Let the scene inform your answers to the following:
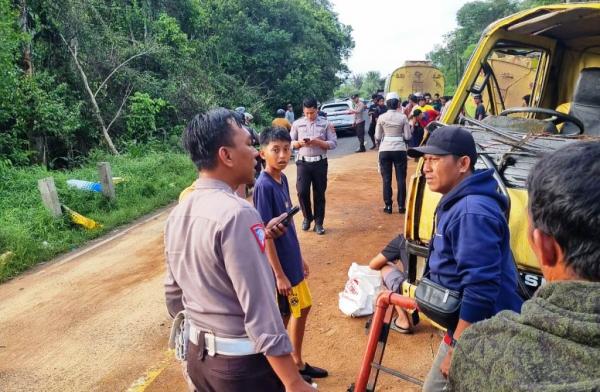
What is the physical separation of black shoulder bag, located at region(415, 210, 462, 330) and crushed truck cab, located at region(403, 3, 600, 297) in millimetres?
667

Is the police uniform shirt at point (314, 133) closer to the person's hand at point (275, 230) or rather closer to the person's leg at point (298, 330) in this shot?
the person's leg at point (298, 330)

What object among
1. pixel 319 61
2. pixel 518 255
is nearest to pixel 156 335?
pixel 518 255

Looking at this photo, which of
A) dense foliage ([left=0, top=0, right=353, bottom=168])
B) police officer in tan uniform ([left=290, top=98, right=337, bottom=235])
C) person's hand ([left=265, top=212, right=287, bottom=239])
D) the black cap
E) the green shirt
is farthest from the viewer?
dense foliage ([left=0, top=0, right=353, bottom=168])

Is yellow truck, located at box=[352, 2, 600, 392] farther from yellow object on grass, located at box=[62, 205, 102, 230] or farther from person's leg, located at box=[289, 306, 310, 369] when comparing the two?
yellow object on grass, located at box=[62, 205, 102, 230]

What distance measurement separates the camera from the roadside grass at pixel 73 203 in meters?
6.27

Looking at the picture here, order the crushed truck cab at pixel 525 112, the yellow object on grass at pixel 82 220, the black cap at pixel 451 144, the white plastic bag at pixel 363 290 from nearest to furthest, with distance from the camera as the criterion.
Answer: the black cap at pixel 451 144
the crushed truck cab at pixel 525 112
the white plastic bag at pixel 363 290
the yellow object on grass at pixel 82 220

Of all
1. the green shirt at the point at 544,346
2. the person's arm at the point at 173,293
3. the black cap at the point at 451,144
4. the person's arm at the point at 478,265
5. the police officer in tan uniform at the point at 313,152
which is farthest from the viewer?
the police officer in tan uniform at the point at 313,152

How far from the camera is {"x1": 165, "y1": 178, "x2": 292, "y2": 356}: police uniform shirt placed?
1.51m

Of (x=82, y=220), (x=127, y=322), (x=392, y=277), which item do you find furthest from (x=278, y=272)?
(x=82, y=220)

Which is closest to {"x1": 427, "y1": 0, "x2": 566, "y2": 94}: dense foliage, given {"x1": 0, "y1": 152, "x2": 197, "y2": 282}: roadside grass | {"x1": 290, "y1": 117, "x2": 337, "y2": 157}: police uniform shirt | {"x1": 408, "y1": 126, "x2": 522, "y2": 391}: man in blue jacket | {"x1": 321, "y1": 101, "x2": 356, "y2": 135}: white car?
{"x1": 321, "y1": 101, "x2": 356, "y2": 135}: white car

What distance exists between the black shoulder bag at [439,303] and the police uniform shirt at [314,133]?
430cm

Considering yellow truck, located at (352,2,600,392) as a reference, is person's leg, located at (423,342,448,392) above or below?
below

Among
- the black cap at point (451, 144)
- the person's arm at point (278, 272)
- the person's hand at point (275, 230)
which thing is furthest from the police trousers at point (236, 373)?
the black cap at point (451, 144)

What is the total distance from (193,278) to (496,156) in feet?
7.79
